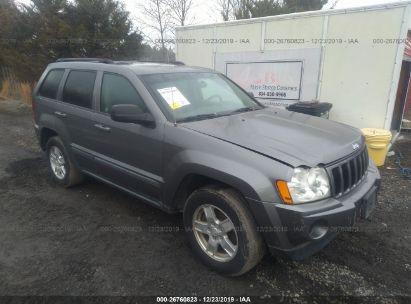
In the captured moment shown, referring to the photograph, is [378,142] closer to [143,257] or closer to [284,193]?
[284,193]

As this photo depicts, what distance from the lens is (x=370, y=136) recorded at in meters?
5.62

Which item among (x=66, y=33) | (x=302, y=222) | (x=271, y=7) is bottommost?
(x=302, y=222)

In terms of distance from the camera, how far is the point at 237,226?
2.57 metres

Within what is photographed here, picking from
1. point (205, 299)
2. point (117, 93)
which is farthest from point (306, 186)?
point (117, 93)

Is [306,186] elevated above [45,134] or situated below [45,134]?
above

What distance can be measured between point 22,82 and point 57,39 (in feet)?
9.87

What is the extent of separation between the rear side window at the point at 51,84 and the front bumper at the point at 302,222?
3462 millimetres

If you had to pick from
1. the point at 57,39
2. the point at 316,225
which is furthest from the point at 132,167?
the point at 57,39

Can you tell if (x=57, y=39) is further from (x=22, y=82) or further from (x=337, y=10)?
(x=337, y=10)

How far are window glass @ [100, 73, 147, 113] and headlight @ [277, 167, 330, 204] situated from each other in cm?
161

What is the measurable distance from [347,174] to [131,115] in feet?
6.50

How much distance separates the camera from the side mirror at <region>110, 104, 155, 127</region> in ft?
9.71

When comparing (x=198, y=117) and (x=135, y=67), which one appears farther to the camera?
(x=135, y=67)

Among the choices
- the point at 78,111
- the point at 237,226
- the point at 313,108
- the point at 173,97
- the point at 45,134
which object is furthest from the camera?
the point at 313,108
